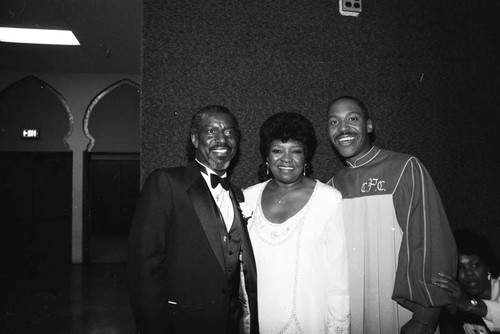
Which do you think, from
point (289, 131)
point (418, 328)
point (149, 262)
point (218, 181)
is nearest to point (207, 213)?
point (218, 181)

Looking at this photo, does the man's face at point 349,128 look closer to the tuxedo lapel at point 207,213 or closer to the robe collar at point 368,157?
the robe collar at point 368,157

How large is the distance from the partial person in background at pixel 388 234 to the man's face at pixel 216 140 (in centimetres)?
69

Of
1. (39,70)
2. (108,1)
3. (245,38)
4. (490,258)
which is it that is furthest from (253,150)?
(39,70)

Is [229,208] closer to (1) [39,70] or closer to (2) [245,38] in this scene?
(2) [245,38]

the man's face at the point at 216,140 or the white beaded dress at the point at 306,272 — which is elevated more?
the man's face at the point at 216,140

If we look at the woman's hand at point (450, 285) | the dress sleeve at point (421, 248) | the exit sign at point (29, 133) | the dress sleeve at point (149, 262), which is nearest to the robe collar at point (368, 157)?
the dress sleeve at point (421, 248)

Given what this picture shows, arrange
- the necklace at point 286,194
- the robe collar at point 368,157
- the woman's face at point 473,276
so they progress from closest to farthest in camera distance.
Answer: the necklace at point 286,194, the robe collar at point 368,157, the woman's face at point 473,276

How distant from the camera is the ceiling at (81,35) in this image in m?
4.43

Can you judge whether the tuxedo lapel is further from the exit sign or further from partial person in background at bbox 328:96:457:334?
the exit sign

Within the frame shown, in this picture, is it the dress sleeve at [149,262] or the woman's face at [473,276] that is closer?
the dress sleeve at [149,262]

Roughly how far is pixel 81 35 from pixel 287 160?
16.1 feet

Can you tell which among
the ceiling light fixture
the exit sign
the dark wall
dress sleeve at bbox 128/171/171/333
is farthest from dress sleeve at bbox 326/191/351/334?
the exit sign

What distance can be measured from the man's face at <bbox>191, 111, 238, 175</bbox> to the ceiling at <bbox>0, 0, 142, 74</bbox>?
130 inches

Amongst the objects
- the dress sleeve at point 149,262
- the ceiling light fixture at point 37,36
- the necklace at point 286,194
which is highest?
the ceiling light fixture at point 37,36
